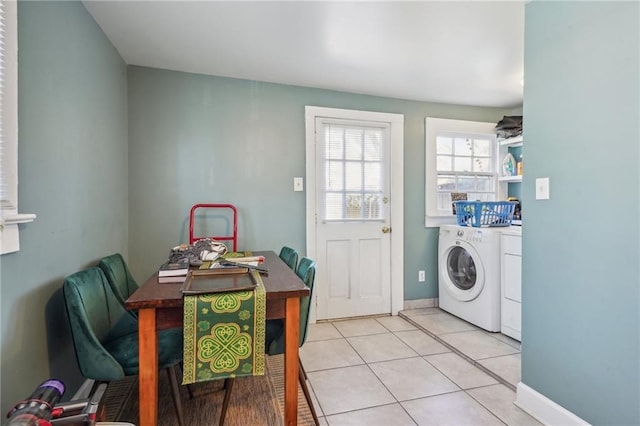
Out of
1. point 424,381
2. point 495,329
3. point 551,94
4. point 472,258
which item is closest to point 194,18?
point 551,94

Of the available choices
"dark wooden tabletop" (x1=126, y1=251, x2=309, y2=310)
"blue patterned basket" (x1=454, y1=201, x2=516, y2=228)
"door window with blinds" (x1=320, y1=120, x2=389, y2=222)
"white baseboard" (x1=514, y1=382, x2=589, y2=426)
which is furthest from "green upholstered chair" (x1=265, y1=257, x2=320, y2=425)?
"blue patterned basket" (x1=454, y1=201, x2=516, y2=228)

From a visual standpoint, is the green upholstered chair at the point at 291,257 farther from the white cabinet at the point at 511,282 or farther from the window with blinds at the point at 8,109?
the white cabinet at the point at 511,282

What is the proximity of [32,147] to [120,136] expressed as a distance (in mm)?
1096

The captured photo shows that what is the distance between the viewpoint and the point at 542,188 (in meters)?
1.61

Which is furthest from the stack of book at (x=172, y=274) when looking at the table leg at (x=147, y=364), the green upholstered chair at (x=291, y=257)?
the green upholstered chair at (x=291, y=257)

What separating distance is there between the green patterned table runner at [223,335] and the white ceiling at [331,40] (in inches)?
63.3

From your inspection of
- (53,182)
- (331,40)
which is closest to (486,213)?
(331,40)

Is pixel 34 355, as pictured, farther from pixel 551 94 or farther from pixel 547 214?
pixel 551 94

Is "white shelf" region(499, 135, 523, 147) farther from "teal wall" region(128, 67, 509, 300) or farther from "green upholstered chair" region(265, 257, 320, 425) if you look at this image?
"green upholstered chair" region(265, 257, 320, 425)

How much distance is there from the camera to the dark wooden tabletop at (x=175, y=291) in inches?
46.1

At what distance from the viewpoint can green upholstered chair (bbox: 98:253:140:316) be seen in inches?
69.4

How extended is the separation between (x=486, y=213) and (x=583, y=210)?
142 cm

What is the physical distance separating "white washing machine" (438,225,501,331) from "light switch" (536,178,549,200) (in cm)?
107

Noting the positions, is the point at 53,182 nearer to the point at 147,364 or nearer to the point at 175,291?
the point at 175,291
